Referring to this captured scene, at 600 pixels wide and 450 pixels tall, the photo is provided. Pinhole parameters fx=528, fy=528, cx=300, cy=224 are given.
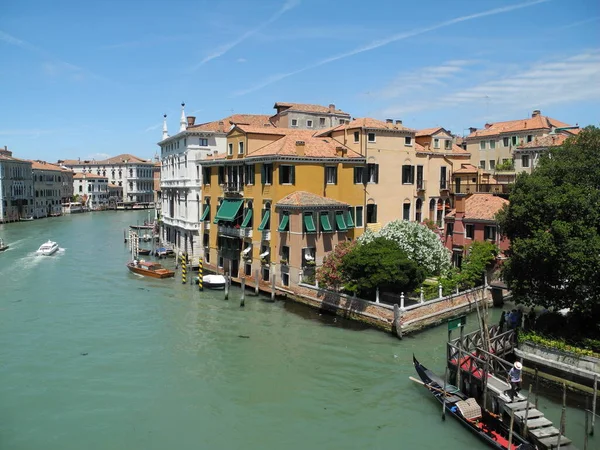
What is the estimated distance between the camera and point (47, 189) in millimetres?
81562

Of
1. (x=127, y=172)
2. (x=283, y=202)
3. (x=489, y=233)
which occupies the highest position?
(x=127, y=172)

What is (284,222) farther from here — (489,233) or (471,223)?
(489,233)

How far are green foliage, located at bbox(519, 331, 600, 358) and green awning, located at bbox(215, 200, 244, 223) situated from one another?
51.6ft

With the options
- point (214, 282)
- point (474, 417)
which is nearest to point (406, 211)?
point (214, 282)

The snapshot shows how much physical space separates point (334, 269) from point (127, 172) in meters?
88.1

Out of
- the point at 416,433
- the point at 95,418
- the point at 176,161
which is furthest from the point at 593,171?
the point at 176,161

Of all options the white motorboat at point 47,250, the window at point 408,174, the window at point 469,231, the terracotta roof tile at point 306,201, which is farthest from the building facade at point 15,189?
the window at point 469,231

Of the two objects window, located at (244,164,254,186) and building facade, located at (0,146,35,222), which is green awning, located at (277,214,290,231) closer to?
window, located at (244,164,254,186)

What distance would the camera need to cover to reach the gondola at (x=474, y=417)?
11914 mm

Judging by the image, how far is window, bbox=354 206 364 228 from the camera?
27469 mm

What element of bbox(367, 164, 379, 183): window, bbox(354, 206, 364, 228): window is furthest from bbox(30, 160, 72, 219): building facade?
bbox(367, 164, 379, 183): window

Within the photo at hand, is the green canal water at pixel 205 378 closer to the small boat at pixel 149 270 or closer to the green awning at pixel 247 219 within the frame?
the green awning at pixel 247 219

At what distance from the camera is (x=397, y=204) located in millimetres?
29594

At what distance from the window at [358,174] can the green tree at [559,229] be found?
33.5 feet
